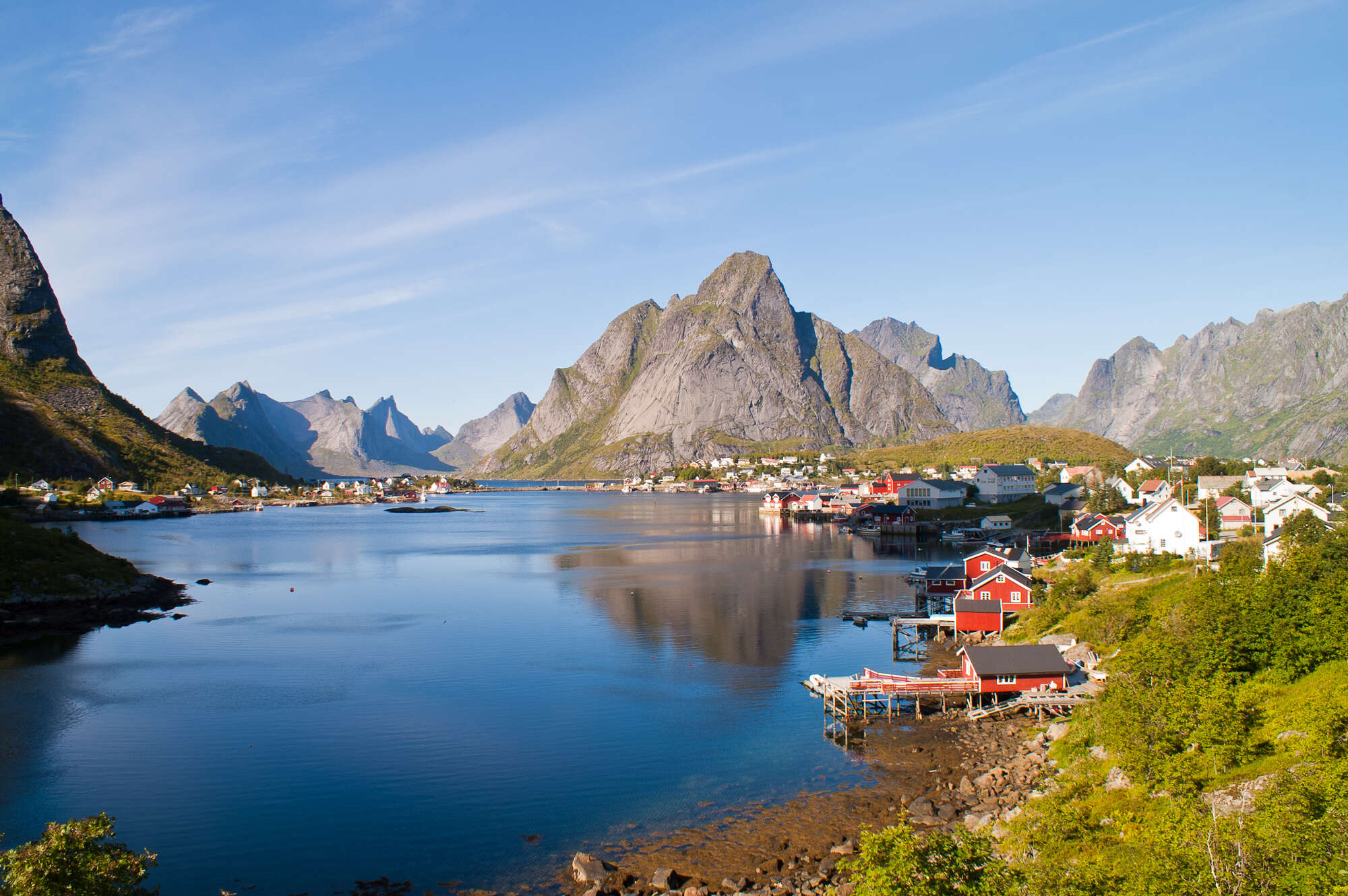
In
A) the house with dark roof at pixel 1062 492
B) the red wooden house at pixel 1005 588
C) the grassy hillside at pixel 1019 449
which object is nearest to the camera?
the red wooden house at pixel 1005 588

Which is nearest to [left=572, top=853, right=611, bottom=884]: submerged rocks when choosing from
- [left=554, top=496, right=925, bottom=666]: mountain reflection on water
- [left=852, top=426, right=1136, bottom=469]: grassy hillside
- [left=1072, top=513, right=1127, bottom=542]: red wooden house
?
[left=554, top=496, right=925, bottom=666]: mountain reflection on water

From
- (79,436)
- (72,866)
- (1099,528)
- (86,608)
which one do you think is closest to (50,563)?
(86,608)

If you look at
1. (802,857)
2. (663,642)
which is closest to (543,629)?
(663,642)

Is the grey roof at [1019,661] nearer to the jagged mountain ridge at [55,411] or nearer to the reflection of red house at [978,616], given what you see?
the reflection of red house at [978,616]

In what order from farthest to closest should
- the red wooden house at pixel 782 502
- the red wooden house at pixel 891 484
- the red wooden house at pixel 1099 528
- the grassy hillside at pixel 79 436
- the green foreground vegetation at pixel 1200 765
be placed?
the red wooden house at pixel 782 502 < the red wooden house at pixel 891 484 < the grassy hillside at pixel 79 436 < the red wooden house at pixel 1099 528 < the green foreground vegetation at pixel 1200 765

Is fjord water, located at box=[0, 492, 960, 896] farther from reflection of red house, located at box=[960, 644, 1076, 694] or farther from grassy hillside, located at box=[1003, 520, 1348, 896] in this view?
grassy hillside, located at box=[1003, 520, 1348, 896]

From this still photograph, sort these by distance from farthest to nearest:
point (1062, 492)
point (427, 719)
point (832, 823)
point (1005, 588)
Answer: point (1062, 492) → point (1005, 588) → point (427, 719) → point (832, 823)

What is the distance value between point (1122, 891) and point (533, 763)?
1854 centimetres

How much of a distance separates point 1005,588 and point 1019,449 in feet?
407

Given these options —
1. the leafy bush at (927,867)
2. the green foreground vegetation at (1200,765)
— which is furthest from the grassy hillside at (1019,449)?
the leafy bush at (927,867)

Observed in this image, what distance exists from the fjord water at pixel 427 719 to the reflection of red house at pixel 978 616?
15.9 ft

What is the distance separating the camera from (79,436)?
136m

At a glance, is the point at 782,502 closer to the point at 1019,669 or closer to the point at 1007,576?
the point at 1007,576

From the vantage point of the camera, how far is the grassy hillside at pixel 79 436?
129 meters
